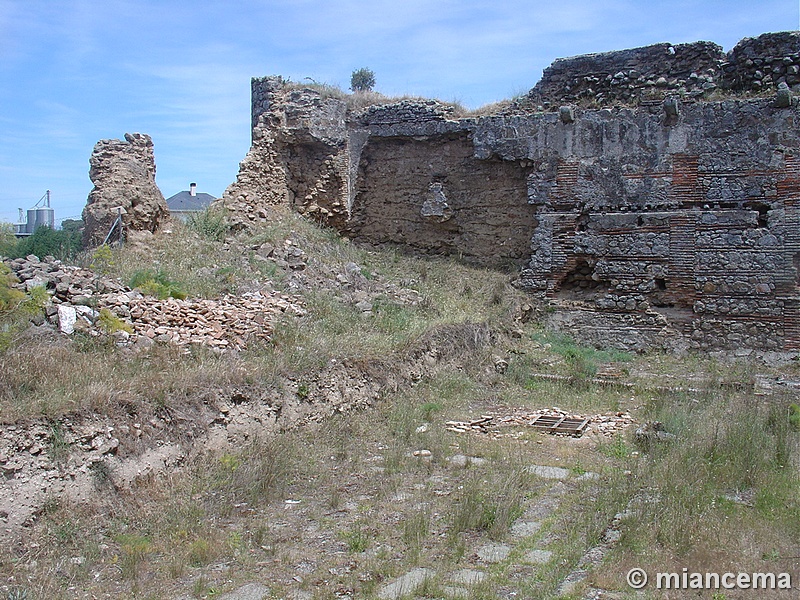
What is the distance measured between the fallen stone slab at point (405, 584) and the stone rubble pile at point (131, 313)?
349 cm

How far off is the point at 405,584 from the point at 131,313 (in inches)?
165

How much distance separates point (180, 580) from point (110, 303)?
3560 millimetres

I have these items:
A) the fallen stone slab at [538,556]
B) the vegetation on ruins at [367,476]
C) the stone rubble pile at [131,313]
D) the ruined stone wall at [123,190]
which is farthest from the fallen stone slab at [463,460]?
the ruined stone wall at [123,190]

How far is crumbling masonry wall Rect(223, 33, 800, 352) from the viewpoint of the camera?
11336 millimetres

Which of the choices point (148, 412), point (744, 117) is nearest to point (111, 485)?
point (148, 412)

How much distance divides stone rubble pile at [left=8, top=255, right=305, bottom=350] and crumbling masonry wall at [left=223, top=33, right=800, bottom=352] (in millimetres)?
4728

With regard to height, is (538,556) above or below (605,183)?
below

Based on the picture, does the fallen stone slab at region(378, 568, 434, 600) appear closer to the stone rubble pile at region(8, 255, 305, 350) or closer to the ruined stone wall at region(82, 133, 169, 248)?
the stone rubble pile at region(8, 255, 305, 350)

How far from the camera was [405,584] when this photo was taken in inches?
169

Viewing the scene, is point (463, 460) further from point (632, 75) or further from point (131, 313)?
point (632, 75)

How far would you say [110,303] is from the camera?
727cm

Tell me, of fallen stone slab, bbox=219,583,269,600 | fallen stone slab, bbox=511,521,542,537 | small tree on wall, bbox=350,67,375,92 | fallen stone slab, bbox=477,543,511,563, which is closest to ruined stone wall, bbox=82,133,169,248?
fallen stone slab, bbox=219,583,269,600

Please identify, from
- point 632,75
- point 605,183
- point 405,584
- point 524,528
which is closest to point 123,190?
point 605,183

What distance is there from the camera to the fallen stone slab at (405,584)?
13.7 ft
